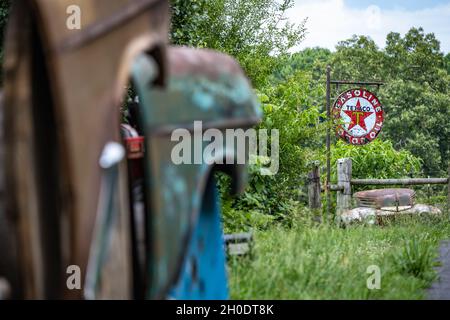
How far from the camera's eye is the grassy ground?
4.42 m

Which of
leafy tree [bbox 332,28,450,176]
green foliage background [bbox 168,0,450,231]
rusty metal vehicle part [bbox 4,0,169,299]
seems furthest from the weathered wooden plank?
leafy tree [bbox 332,28,450,176]

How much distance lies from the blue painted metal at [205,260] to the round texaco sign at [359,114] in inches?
472

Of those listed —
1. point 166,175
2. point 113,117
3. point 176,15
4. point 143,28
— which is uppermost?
point 176,15

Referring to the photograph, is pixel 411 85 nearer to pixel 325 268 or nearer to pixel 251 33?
pixel 251 33

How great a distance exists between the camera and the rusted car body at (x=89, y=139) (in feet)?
6.36

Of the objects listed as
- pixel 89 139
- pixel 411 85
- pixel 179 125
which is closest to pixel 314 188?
pixel 179 125

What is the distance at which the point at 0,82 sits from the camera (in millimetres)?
6418

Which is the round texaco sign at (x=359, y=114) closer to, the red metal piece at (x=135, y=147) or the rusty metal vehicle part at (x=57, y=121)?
the red metal piece at (x=135, y=147)

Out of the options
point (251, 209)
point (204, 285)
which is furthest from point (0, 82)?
point (204, 285)

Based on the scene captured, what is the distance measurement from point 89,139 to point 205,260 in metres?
1.06

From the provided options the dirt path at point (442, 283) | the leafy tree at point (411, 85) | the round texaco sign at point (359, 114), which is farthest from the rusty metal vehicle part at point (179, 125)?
the leafy tree at point (411, 85)
